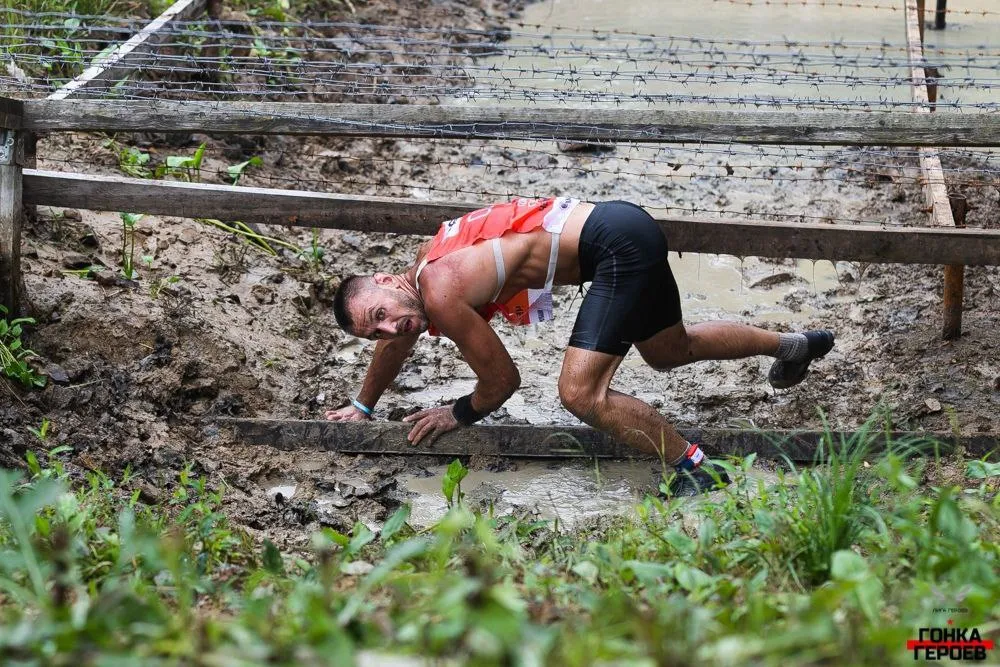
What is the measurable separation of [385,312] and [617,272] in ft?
3.11

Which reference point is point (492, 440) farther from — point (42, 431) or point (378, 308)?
point (42, 431)

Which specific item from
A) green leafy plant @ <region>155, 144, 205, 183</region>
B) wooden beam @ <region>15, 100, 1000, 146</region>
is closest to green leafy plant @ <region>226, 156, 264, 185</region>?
green leafy plant @ <region>155, 144, 205, 183</region>

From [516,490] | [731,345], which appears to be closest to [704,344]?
[731,345]

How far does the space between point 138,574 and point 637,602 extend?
1300 millimetres

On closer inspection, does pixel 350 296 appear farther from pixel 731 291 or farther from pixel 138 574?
pixel 731 291

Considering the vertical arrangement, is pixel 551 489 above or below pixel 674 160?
below

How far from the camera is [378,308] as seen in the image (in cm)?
421

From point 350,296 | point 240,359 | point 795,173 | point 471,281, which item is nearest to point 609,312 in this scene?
point 471,281

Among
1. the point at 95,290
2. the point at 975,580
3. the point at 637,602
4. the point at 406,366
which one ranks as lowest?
the point at 406,366

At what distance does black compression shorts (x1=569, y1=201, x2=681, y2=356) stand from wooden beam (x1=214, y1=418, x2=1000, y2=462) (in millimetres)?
559

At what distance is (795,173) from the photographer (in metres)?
7.31

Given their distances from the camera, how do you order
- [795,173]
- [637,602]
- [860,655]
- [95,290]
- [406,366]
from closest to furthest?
[860,655] → [637,602] → [95,290] → [406,366] → [795,173]

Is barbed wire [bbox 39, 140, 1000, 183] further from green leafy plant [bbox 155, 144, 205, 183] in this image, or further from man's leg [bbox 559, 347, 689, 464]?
man's leg [bbox 559, 347, 689, 464]

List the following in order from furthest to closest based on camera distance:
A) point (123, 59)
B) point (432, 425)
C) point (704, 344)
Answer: point (123, 59) < point (704, 344) < point (432, 425)
